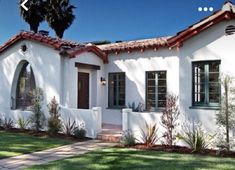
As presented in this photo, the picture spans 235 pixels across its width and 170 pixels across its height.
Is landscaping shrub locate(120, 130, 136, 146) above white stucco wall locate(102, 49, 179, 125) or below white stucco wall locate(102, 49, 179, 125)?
below

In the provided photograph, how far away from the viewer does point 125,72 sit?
17875 millimetres

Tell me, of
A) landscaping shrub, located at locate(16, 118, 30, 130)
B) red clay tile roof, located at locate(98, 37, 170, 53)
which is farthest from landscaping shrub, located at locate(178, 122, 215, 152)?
landscaping shrub, located at locate(16, 118, 30, 130)

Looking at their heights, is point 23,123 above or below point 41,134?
above

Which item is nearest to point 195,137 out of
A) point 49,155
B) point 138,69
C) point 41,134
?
point 49,155

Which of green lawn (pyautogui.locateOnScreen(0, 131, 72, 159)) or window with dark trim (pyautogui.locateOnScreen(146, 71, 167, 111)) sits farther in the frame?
window with dark trim (pyautogui.locateOnScreen(146, 71, 167, 111))

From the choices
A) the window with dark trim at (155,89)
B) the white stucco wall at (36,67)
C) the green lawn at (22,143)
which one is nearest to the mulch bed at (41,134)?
the green lawn at (22,143)

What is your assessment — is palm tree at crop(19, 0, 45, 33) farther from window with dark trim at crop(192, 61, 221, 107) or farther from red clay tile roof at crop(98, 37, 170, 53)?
window with dark trim at crop(192, 61, 221, 107)

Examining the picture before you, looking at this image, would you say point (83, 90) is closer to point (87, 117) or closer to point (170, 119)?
point (87, 117)

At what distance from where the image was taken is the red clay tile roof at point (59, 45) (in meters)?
16.0

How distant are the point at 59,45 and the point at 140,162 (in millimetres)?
8543

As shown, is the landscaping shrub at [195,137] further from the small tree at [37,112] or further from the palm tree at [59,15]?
the palm tree at [59,15]

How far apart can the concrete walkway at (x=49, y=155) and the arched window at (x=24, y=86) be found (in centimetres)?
703

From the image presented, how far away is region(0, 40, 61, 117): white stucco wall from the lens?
1644 centimetres

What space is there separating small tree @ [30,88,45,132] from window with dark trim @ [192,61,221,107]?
8.22m
